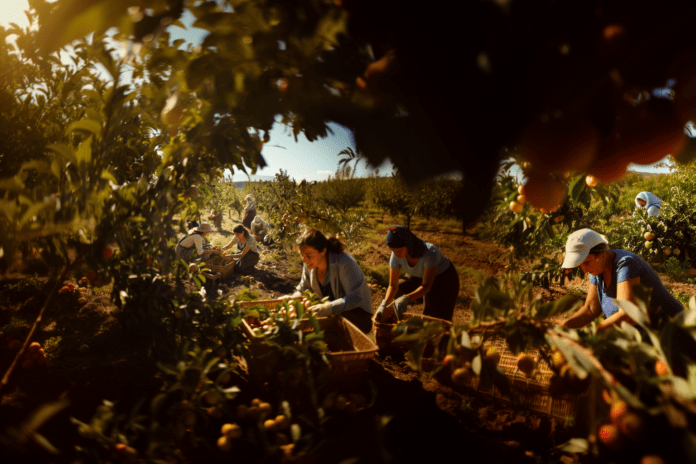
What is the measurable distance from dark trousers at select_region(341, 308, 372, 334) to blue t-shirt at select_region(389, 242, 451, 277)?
1.79 feet

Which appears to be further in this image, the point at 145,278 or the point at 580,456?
the point at 145,278

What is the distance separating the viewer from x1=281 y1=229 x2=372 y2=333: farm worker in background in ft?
8.68

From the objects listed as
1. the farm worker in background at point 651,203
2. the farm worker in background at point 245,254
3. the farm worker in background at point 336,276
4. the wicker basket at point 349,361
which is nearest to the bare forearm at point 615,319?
the wicker basket at point 349,361

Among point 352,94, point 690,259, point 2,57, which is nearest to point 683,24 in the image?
point 352,94

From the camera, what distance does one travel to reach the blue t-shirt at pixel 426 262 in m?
3.02

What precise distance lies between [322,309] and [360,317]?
617mm

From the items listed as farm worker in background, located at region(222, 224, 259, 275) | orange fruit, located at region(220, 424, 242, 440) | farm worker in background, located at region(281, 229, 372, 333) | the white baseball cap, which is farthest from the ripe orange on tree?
farm worker in background, located at region(222, 224, 259, 275)

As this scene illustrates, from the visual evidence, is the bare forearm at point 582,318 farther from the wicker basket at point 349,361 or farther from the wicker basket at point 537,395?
the wicker basket at point 349,361

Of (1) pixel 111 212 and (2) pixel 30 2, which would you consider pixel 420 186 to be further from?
(1) pixel 111 212

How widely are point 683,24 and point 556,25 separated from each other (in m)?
0.16

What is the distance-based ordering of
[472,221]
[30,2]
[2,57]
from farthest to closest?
[2,57], [30,2], [472,221]

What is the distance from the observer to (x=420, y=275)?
320cm

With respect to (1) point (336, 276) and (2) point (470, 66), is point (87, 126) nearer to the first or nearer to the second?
(2) point (470, 66)

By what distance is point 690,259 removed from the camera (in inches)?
189
